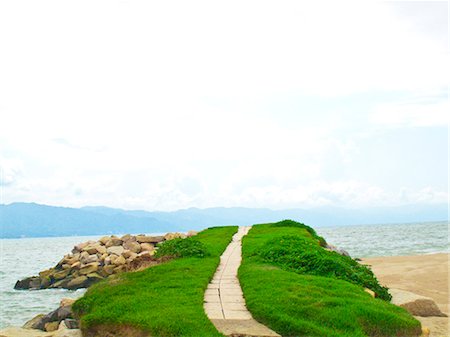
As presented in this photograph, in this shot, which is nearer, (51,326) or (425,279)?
(51,326)

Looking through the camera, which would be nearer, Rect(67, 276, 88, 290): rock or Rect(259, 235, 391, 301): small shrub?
Rect(259, 235, 391, 301): small shrub

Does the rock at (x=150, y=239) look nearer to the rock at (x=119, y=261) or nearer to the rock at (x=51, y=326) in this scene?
the rock at (x=119, y=261)

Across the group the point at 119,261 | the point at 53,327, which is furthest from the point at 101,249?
the point at 53,327

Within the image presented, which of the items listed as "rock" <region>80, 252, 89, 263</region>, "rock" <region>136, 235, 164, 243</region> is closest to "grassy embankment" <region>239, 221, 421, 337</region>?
"rock" <region>136, 235, 164, 243</region>

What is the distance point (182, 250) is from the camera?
22594mm

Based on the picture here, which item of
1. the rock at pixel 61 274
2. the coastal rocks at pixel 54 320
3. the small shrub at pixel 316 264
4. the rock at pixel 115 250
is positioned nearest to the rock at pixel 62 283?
the rock at pixel 61 274

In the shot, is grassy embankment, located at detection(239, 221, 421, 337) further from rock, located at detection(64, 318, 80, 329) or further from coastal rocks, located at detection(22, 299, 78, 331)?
coastal rocks, located at detection(22, 299, 78, 331)

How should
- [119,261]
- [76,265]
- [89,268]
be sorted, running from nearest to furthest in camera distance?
[119,261] → [89,268] → [76,265]

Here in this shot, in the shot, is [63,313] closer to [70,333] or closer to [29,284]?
[70,333]

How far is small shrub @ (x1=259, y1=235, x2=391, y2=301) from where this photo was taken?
17.9 m

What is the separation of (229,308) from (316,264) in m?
6.02

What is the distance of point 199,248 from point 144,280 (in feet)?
22.1

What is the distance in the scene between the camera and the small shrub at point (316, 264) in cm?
1788

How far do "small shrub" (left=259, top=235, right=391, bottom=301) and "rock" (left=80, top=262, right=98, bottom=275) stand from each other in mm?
16005
